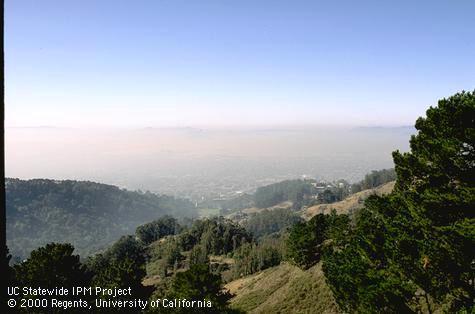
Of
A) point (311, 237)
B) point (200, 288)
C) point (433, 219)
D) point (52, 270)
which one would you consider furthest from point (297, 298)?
point (433, 219)

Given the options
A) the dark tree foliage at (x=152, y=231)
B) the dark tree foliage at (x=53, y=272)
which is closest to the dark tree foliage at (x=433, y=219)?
the dark tree foliage at (x=53, y=272)

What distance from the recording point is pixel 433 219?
14.4m

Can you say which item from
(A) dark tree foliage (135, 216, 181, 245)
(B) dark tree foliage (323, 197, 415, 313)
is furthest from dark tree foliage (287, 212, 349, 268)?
(A) dark tree foliage (135, 216, 181, 245)

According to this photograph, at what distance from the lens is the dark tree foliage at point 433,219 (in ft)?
44.5

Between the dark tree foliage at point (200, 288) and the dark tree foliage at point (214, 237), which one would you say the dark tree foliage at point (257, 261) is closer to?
the dark tree foliage at point (214, 237)

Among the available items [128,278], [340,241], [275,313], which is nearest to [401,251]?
[128,278]

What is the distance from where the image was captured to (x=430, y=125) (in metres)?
15.1

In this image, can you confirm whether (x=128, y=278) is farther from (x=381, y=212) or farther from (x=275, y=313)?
(x=381, y=212)

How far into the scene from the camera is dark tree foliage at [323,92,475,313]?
13.6 m

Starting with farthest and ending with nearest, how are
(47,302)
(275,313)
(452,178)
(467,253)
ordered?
(275,313), (47,302), (452,178), (467,253)

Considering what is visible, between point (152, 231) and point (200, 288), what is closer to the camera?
point (200, 288)

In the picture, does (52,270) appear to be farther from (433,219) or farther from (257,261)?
(257,261)

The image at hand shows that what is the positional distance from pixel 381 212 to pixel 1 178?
18854 millimetres

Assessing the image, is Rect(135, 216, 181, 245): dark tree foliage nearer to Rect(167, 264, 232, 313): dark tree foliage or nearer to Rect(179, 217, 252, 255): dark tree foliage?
Rect(179, 217, 252, 255): dark tree foliage
